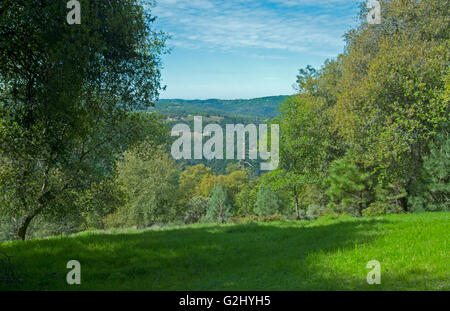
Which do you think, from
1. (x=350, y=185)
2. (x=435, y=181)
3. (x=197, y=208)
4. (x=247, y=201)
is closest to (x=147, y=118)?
(x=350, y=185)

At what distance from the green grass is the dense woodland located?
11.2 ft

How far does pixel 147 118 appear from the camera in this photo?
18516 millimetres

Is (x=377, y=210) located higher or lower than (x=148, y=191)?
higher

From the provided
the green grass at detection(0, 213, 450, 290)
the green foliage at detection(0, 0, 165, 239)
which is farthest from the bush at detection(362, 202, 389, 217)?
the green foliage at detection(0, 0, 165, 239)

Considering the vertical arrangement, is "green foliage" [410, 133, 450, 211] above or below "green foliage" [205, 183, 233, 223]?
above

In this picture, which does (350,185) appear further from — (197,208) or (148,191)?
(197,208)

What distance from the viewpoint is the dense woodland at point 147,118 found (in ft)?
32.0

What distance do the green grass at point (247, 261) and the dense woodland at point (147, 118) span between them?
3429 mm

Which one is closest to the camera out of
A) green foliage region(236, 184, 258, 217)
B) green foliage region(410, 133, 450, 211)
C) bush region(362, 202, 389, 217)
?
green foliage region(410, 133, 450, 211)

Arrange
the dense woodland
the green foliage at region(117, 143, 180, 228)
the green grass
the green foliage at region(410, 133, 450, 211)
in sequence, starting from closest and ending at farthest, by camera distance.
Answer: the green grass, the dense woodland, the green foliage at region(410, 133, 450, 211), the green foliage at region(117, 143, 180, 228)

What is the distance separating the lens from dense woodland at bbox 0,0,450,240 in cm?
977

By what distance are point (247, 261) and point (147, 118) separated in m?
10.4

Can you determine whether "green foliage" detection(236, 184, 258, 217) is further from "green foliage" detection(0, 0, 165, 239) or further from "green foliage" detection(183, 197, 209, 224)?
"green foliage" detection(0, 0, 165, 239)
